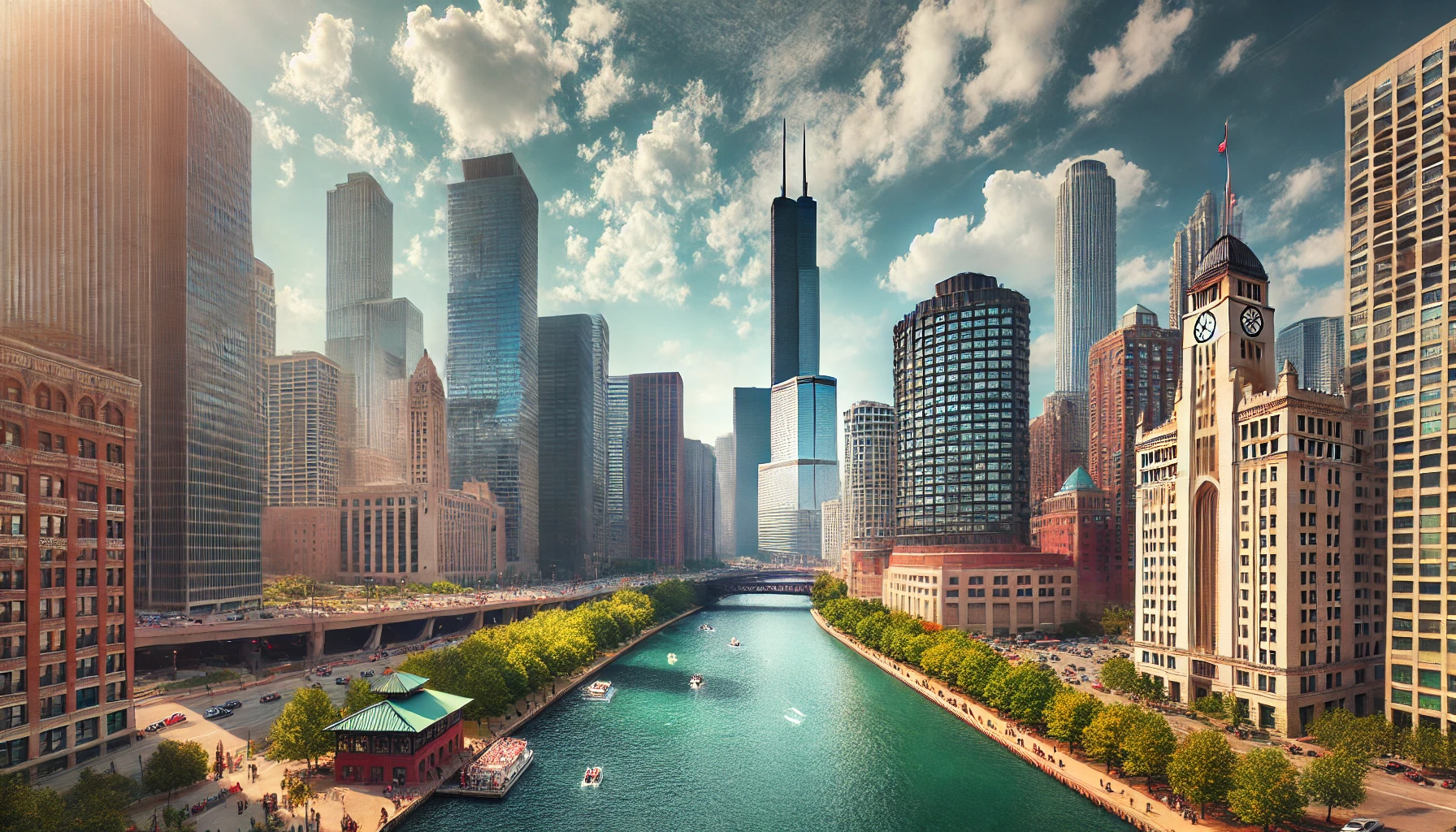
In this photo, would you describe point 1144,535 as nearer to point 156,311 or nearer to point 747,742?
point 747,742

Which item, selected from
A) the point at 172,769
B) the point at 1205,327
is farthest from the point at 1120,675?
the point at 172,769

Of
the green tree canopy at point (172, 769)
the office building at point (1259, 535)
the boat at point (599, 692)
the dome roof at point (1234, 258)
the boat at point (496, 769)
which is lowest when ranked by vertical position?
the boat at point (599, 692)

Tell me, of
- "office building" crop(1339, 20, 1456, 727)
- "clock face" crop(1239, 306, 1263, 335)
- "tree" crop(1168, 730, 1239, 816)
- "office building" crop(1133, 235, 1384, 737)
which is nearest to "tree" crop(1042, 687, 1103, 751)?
"tree" crop(1168, 730, 1239, 816)

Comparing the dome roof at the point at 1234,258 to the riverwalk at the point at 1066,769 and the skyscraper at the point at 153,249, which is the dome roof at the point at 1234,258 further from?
the skyscraper at the point at 153,249

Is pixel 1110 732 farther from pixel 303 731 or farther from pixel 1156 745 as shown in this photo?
pixel 303 731

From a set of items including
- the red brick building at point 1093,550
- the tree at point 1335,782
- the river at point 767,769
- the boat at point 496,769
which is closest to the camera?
the tree at point 1335,782

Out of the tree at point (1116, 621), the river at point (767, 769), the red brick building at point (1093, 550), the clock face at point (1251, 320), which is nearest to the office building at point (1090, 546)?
the red brick building at point (1093, 550)
